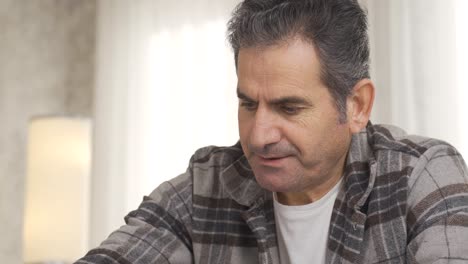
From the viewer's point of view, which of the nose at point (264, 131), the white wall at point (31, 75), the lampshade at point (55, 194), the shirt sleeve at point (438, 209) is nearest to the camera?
the shirt sleeve at point (438, 209)

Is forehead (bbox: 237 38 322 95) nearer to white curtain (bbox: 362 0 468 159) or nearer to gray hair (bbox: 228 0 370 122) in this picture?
gray hair (bbox: 228 0 370 122)

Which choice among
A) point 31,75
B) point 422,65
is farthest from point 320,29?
point 31,75

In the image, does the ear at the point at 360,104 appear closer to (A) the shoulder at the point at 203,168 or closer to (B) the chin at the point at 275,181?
(B) the chin at the point at 275,181

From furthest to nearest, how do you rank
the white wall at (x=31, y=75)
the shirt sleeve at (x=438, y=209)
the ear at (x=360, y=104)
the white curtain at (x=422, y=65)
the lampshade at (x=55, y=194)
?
the white wall at (x=31, y=75) → the lampshade at (x=55, y=194) → the white curtain at (x=422, y=65) → the ear at (x=360, y=104) → the shirt sleeve at (x=438, y=209)

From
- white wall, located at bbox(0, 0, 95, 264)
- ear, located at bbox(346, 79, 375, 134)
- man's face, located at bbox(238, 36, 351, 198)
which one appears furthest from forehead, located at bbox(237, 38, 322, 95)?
white wall, located at bbox(0, 0, 95, 264)

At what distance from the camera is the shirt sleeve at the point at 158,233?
67.6 inches

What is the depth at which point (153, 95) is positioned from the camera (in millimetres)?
3961

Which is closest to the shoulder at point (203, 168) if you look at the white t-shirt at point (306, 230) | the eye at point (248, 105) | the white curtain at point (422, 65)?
the white t-shirt at point (306, 230)

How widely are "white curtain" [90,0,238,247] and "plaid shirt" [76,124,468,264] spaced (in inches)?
71.6

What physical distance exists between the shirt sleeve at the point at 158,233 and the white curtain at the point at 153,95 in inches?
71.8

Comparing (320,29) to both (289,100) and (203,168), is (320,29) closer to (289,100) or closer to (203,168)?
(289,100)

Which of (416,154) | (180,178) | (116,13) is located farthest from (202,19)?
(416,154)

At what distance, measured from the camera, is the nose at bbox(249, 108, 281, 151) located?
5.09 feet

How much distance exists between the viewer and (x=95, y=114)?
4.19 metres
